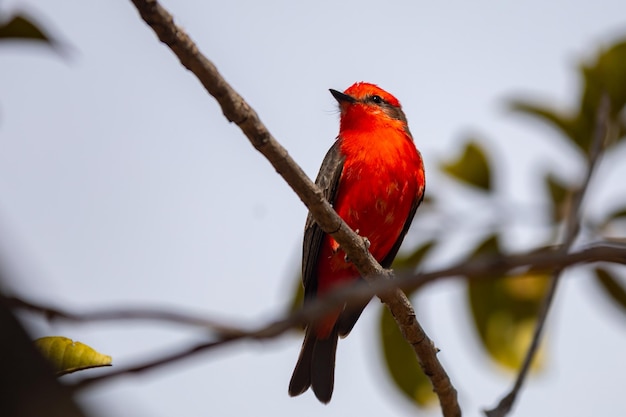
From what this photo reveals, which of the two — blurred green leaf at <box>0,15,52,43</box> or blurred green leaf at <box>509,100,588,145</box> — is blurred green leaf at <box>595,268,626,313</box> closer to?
blurred green leaf at <box>509,100,588,145</box>

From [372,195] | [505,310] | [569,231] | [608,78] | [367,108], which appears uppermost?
[367,108]

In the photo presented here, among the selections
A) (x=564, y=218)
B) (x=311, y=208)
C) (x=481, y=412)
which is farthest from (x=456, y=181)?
(x=311, y=208)

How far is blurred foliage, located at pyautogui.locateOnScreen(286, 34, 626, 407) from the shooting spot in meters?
4.97

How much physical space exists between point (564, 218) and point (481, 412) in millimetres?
1504

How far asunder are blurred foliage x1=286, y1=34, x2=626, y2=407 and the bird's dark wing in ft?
1.76

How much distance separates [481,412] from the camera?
412 centimetres

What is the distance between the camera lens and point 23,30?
309cm

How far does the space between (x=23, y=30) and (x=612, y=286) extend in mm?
3662

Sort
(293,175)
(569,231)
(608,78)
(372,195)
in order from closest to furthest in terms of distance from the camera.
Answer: (293,175) < (569,231) < (608,78) < (372,195)

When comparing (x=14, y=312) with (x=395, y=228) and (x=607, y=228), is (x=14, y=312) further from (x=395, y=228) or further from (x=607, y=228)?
(x=395, y=228)

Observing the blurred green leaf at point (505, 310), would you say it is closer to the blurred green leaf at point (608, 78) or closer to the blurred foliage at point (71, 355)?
the blurred green leaf at point (608, 78)

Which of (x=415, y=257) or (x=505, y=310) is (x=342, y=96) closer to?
(x=415, y=257)

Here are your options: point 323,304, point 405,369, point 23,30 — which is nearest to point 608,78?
point 405,369

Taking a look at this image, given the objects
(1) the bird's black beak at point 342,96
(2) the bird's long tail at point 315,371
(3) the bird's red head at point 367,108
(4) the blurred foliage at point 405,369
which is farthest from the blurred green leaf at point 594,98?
(2) the bird's long tail at point 315,371
